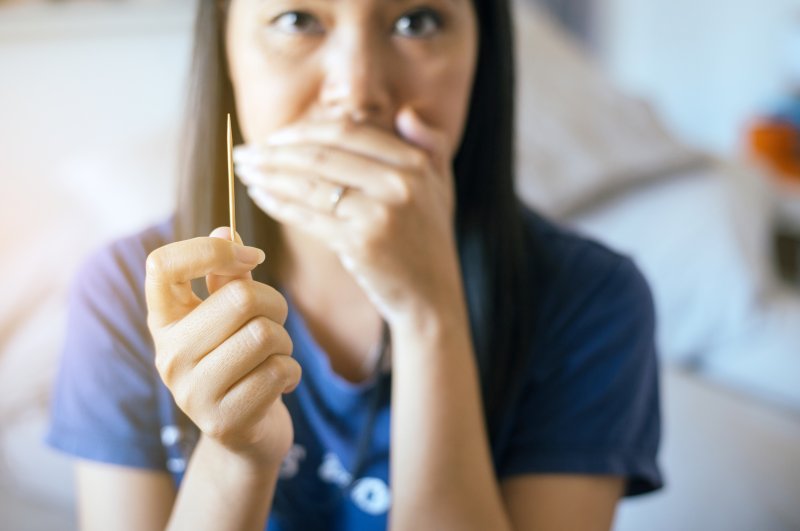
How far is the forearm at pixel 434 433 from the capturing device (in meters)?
0.41

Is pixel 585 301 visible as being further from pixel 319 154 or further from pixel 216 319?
pixel 216 319

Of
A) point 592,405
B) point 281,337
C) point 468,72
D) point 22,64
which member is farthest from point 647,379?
point 22,64

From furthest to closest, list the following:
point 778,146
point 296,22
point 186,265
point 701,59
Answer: point 701,59
point 778,146
point 296,22
point 186,265

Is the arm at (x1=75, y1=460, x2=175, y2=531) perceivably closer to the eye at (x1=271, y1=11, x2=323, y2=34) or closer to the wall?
the eye at (x1=271, y1=11, x2=323, y2=34)

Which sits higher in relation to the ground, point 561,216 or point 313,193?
point 313,193

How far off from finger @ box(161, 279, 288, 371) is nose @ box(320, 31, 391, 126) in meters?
0.16

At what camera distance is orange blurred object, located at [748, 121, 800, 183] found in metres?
1.77

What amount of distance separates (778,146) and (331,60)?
1.66m

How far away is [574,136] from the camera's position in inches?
43.6

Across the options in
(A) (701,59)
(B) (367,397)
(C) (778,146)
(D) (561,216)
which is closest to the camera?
(B) (367,397)

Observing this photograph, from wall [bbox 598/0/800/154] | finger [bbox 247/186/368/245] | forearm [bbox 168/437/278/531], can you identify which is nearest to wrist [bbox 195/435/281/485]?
forearm [bbox 168/437/278/531]

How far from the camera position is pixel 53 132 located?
0.64 metres

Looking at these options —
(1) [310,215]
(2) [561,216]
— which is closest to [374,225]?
(1) [310,215]

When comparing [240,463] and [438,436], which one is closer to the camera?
[240,463]
